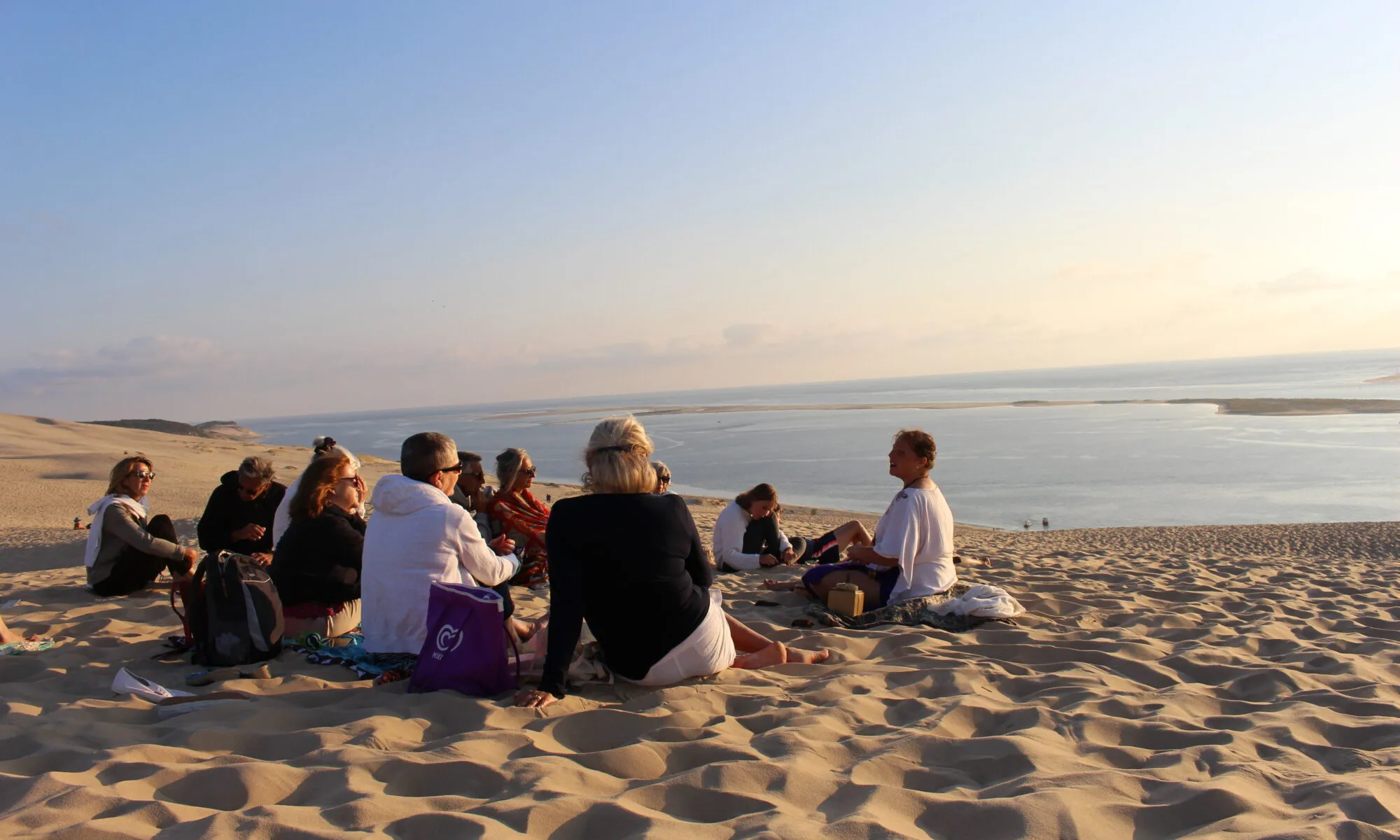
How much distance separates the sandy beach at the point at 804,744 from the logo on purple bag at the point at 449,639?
0.71 ft

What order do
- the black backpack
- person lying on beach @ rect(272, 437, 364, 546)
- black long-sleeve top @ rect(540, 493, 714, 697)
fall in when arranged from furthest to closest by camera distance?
person lying on beach @ rect(272, 437, 364, 546) < the black backpack < black long-sleeve top @ rect(540, 493, 714, 697)

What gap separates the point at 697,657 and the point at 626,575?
54 centimetres

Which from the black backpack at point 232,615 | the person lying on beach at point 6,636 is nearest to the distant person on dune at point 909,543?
the black backpack at point 232,615

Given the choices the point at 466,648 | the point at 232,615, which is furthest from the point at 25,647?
the point at 466,648

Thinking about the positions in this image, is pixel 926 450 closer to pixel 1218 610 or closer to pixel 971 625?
pixel 971 625

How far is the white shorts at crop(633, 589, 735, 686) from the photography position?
3.95m

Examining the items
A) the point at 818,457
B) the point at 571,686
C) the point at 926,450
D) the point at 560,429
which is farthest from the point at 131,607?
the point at 560,429

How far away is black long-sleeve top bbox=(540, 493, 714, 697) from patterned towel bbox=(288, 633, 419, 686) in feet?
2.62

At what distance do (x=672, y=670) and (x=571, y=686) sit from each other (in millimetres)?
460

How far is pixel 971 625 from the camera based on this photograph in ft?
17.9

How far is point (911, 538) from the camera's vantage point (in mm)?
5535

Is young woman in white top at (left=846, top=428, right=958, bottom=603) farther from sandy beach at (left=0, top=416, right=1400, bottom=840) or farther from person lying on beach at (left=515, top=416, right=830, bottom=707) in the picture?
person lying on beach at (left=515, top=416, right=830, bottom=707)

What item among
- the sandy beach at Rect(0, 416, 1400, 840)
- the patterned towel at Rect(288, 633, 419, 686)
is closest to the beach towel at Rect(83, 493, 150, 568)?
the sandy beach at Rect(0, 416, 1400, 840)

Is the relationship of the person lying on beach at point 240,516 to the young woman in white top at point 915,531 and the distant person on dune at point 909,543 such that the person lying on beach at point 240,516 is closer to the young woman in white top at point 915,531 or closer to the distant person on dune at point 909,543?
the distant person on dune at point 909,543
